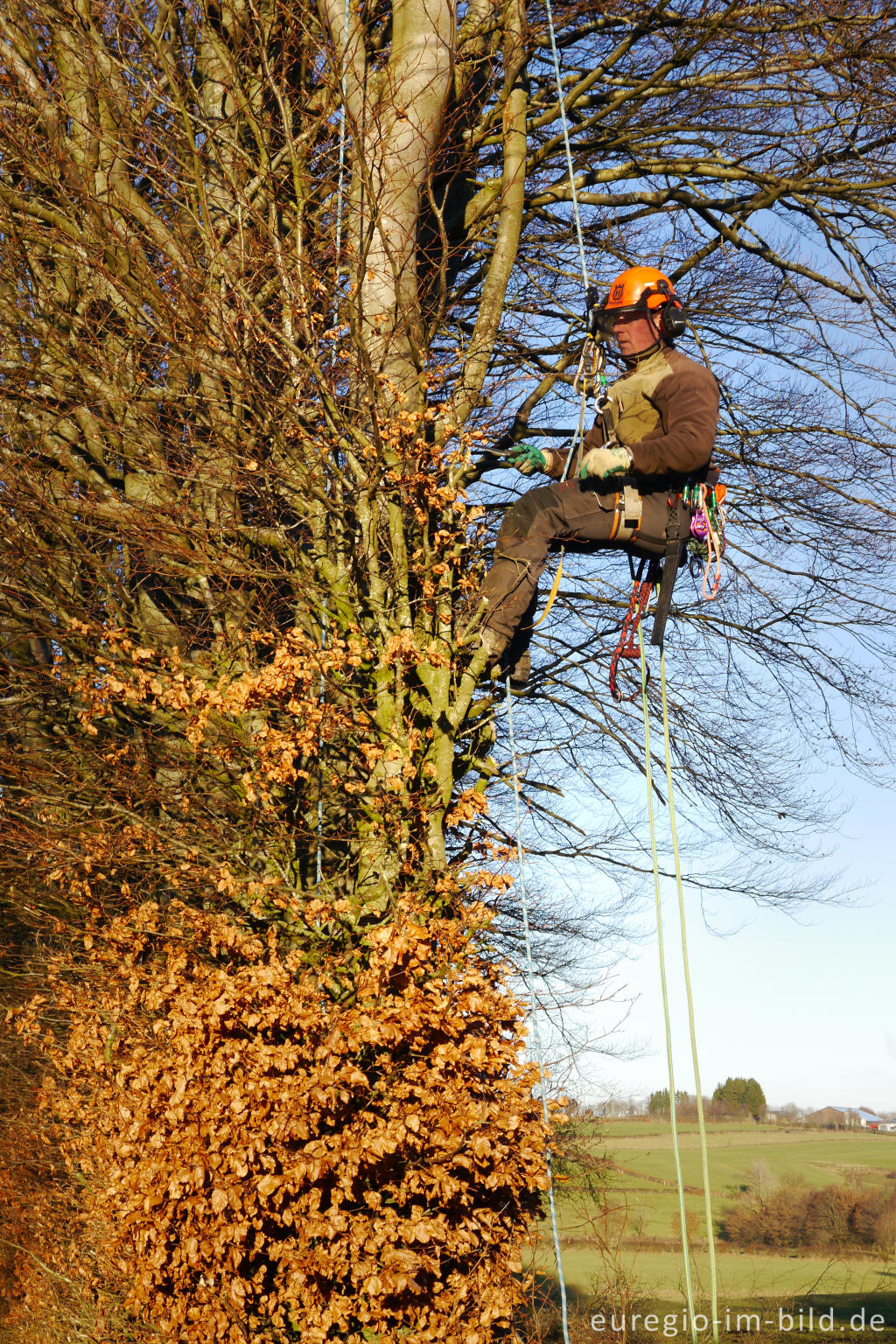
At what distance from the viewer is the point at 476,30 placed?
7.39 meters

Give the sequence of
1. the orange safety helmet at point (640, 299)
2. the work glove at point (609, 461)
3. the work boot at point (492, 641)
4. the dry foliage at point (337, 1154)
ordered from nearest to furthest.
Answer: the dry foliage at point (337, 1154) → the work glove at point (609, 461) → the orange safety helmet at point (640, 299) → the work boot at point (492, 641)

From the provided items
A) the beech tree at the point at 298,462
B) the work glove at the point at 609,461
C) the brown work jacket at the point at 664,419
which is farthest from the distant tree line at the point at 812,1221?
the work glove at the point at 609,461

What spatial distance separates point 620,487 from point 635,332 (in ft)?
2.89

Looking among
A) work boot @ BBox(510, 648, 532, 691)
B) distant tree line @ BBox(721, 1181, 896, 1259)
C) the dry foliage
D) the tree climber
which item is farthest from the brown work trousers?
distant tree line @ BBox(721, 1181, 896, 1259)

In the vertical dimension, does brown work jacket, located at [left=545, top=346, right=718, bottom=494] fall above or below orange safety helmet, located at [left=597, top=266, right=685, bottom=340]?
below

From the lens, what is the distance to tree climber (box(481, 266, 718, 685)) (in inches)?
225

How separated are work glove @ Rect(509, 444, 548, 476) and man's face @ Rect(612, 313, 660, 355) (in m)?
0.76

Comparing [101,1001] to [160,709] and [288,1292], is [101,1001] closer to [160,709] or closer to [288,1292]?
[160,709]

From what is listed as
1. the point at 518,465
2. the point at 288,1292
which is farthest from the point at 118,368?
the point at 288,1292

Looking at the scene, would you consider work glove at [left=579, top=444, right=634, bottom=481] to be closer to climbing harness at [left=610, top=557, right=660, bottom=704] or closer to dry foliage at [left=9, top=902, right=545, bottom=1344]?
climbing harness at [left=610, top=557, right=660, bottom=704]

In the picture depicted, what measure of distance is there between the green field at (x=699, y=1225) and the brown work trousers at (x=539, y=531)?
3.16 metres

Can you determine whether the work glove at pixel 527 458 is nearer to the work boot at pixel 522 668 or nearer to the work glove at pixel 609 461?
the work glove at pixel 609 461

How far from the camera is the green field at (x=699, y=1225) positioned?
305 inches

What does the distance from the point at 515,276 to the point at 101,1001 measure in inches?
259
